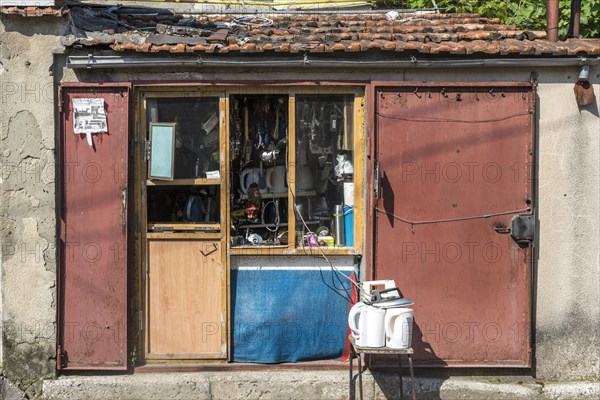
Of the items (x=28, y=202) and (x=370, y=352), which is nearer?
(x=370, y=352)

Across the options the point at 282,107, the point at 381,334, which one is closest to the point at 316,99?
the point at 282,107

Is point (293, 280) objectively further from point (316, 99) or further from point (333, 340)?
point (316, 99)

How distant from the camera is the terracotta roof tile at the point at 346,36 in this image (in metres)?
7.05

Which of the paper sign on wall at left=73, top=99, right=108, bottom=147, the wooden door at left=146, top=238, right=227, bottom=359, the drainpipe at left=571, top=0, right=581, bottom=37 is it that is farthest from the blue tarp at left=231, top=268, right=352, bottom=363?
the drainpipe at left=571, top=0, right=581, bottom=37

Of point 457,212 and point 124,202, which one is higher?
point 124,202

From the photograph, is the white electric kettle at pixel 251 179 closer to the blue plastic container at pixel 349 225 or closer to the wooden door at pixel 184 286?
the wooden door at pixel 184 286

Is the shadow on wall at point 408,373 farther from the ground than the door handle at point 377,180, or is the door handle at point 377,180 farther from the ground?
the door handle at point 377,180

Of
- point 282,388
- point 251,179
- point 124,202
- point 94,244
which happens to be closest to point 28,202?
point 94,244

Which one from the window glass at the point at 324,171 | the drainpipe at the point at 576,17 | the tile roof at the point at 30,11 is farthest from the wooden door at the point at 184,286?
the drainpipe at the point at 576,17

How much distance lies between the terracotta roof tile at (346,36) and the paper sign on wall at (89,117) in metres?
0.56

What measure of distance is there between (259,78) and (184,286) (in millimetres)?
2170

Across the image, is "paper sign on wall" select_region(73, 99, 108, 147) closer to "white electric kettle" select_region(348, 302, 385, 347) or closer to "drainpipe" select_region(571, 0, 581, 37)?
"white electric kettle" select_region(348, 302, 385, 347)

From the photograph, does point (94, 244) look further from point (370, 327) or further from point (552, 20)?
point (552, 20)

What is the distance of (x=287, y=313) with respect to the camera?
7391mm
